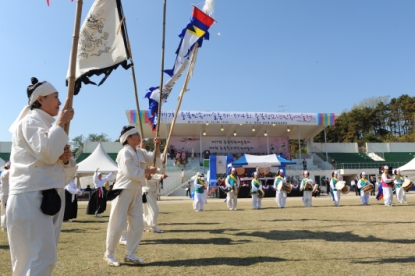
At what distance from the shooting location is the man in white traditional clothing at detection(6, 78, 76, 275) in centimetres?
A: 248

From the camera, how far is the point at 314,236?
663 cm

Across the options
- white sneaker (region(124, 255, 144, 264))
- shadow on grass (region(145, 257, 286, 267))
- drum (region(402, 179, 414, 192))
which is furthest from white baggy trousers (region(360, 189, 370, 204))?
white sneaker (region(124, 255, 144, 264))

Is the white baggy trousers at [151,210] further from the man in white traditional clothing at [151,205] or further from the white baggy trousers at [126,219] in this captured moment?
the white baggy trousers at [126,219]

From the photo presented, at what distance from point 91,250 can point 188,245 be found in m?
1.65

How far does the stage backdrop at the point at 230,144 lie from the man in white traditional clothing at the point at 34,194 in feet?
117

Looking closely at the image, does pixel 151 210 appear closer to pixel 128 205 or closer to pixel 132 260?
pixel 128 205

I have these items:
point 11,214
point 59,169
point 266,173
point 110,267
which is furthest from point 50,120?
point 266,173

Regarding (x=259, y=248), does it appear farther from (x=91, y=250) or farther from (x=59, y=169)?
(x=59, y=169)

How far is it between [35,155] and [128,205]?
8.23ft

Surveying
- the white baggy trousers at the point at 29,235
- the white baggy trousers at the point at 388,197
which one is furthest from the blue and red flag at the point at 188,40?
the white baggy trousers at the point at 388,197

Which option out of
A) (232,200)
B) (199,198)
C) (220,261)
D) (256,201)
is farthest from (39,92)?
(256,201)

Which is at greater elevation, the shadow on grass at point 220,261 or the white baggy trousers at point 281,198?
the shadow on grass at point 220,261

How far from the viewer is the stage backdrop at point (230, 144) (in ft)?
126

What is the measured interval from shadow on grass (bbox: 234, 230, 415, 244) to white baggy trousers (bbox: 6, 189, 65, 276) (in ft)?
15.6
